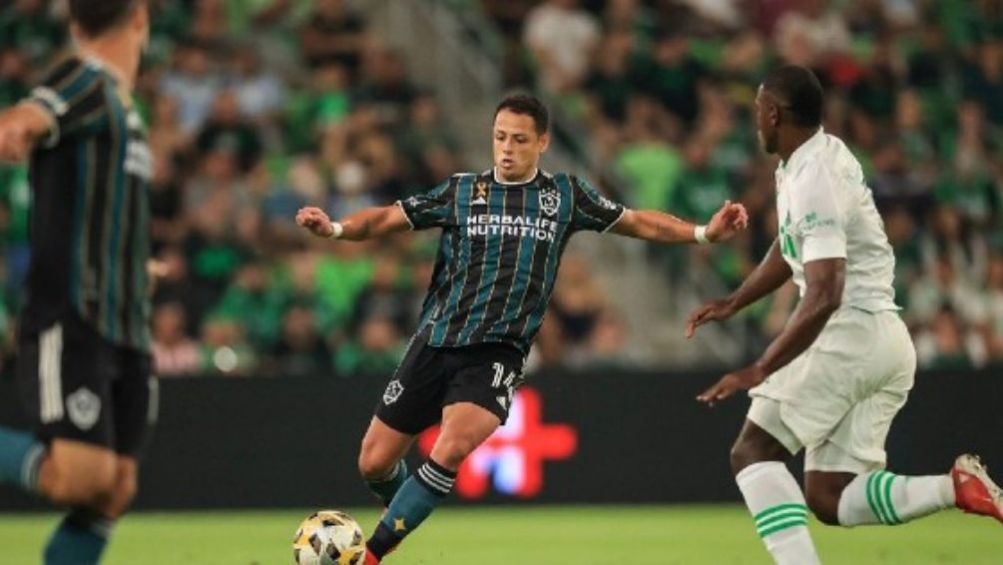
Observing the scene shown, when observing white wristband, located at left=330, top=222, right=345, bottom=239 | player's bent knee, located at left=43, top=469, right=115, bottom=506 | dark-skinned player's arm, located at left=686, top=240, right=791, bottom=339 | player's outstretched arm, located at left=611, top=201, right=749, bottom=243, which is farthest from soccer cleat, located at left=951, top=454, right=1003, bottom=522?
player's bent knee, located at left=43, top=469, right=115, bottom=506

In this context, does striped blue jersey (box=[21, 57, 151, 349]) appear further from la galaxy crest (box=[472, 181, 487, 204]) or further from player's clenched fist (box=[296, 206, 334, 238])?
la galaxy crest (box=[472, 181, 487, 204])

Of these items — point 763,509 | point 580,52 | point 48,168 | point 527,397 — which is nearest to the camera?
point 48,168

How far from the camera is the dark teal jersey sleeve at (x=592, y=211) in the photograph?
30.0ft

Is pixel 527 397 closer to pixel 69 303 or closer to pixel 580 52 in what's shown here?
pixel 580 52

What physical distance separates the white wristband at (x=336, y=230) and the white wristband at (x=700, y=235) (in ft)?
5.02

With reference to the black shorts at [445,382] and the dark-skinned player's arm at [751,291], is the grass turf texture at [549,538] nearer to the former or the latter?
the black shorts at [445,382]

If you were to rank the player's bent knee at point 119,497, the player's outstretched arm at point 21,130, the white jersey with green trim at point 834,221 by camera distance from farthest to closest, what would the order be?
1. the white jersey with green trim at point 834,221
2. the player's bent knee at point 119,497
3. the player's outstretched arm at point 21,130

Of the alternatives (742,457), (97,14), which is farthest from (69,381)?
(742,457)

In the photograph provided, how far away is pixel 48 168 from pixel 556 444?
818 cm

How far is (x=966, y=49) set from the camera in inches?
725

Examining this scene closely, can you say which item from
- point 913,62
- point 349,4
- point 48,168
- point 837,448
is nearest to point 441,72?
point 349,4

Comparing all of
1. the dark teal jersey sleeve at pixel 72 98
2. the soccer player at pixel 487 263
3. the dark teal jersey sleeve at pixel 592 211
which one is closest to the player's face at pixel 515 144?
the soccer player at pixel 487 263

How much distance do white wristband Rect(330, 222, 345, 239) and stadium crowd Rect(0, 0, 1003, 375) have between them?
17.5 ft

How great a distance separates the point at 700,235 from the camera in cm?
898
